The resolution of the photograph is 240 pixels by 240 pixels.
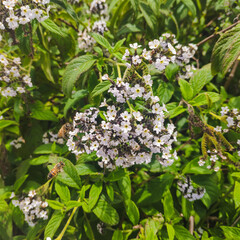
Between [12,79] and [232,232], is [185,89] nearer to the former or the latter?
[232,232]

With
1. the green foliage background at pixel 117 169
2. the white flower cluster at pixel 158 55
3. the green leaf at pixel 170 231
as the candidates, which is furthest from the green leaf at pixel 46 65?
the green leaf at pixel 170 231

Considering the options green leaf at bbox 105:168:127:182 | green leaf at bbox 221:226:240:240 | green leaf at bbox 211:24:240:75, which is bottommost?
green leaf at bbox 221:226:240:240

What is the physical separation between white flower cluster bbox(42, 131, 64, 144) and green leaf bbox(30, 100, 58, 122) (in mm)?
133

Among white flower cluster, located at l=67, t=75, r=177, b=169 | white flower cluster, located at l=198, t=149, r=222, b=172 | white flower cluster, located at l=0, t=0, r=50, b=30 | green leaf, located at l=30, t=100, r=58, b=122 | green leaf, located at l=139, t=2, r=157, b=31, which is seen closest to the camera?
white flower cluster, located at l=67, t=75, r=177, b=169

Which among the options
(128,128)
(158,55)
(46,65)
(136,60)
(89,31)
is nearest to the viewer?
(128,128)

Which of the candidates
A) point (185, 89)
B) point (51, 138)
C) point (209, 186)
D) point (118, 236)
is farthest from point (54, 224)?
point (185, 89)

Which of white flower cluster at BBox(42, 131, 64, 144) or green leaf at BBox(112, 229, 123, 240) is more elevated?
white flower cluster at BBox(42, 131, 64, 144)

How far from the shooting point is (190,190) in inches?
69.8

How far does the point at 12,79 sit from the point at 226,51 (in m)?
1.56

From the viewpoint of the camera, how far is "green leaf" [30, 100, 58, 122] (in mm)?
2072

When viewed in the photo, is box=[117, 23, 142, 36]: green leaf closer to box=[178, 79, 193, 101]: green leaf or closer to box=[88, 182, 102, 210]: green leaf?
box=[178, 79, 193, 101]: green leaf

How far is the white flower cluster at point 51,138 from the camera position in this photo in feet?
6.62

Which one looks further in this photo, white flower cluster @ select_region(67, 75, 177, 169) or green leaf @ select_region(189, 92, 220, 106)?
green leaf @ select_region(189, 92, 220, 106)

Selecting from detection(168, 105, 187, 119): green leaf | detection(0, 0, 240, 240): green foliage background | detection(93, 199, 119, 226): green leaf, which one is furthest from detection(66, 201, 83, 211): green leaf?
detection(168, 105, 187, 119): green leaf
